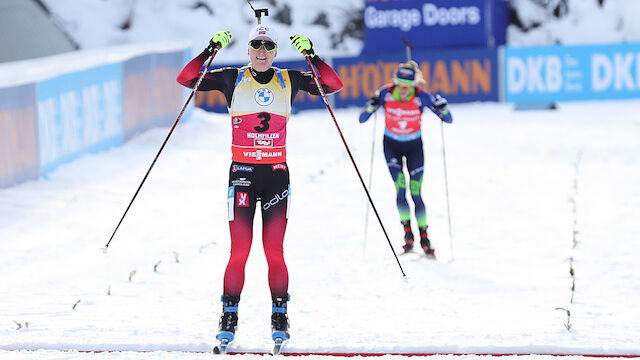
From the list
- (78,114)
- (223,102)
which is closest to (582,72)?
(223,102)

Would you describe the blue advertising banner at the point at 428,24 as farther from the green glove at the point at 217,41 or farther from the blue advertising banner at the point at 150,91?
the green glove at the point at 217,41

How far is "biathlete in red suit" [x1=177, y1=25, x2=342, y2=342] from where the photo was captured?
6.43 metres

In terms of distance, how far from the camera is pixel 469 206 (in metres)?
12.4

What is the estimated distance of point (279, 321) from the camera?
6410 millimetres

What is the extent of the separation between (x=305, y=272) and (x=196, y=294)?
1.18 m

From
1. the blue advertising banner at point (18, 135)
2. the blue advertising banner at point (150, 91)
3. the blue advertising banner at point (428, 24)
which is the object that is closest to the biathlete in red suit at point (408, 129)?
the blue advertising banner at point (18, 135)

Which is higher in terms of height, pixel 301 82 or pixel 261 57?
pixel 261 57

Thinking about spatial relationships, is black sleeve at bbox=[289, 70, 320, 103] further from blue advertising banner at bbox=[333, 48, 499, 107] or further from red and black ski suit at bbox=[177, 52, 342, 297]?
blue advertising banner at bbox=[333, 48, 499, 107]

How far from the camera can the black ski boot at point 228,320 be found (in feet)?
20.5

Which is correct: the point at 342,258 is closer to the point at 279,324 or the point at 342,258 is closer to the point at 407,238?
the point at 407,238

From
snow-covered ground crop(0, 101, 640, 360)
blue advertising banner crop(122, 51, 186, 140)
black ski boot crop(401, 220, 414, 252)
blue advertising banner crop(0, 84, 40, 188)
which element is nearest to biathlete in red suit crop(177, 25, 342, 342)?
snow-covered ground crop(0, 101, 640, 360)

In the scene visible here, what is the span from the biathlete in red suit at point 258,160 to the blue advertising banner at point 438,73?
745 inches

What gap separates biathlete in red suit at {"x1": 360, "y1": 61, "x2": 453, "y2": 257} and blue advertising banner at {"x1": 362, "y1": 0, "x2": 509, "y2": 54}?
16.2m

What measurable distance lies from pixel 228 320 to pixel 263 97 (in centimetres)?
138
